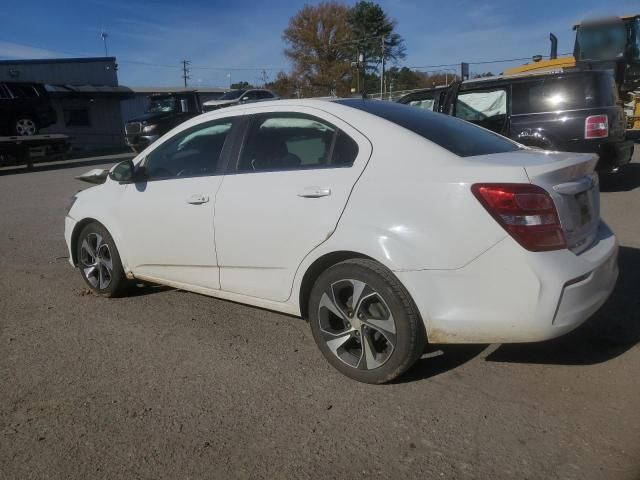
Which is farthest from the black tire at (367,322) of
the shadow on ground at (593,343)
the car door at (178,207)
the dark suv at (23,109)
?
the dark suv at (23,109)

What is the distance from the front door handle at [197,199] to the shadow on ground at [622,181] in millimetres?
6901

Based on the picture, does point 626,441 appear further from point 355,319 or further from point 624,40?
point 624,40

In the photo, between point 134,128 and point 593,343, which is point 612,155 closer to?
point 593,343

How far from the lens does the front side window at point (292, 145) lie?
3.23m

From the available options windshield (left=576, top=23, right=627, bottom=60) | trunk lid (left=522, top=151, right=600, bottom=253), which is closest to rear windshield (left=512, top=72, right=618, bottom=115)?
trunk lid (left=522, top=151, right=600, bottom=253)

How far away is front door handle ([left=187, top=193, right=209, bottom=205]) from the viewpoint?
12.2 feet

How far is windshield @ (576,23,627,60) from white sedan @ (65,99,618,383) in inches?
699

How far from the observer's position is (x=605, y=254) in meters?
2.95

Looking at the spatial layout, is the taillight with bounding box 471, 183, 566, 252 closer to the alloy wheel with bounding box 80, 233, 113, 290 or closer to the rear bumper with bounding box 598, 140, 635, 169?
the alloy wheel with bounding box 80, 233, 113, 290

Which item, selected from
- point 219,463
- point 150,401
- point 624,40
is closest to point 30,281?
point 150,401

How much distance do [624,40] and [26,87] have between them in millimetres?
20132

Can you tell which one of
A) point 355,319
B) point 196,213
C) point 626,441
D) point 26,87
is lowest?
point 626,441

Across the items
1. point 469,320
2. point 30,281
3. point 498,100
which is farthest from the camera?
point 498,100

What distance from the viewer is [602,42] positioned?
60.6 ft
